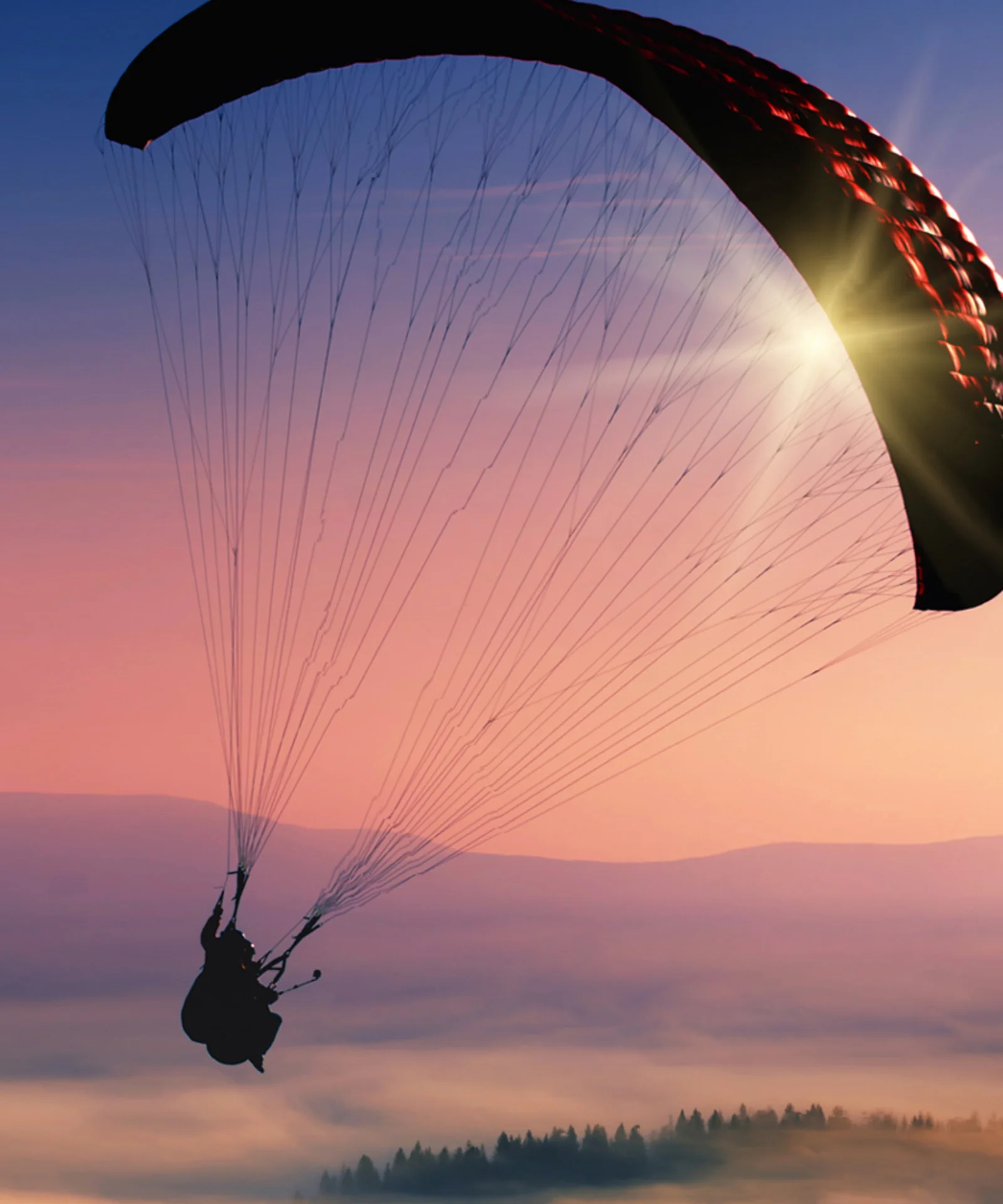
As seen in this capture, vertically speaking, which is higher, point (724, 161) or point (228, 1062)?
point (724, 161)

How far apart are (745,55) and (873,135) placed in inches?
57.1

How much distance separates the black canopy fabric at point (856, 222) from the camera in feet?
38.0

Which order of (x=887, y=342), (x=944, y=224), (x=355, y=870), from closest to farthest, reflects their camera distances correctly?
(x=887, y=342) < (x=944, y=224) < (x=355, y=870)

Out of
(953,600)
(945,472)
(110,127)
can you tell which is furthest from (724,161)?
(110,127)

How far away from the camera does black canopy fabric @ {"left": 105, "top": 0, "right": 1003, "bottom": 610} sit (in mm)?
11586

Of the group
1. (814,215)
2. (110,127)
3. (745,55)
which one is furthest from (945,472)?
(110,127)

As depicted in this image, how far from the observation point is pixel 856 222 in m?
11.7

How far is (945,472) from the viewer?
38.4ft

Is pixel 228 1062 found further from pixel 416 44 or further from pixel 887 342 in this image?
pixel 416 44

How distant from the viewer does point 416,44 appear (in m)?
13.8

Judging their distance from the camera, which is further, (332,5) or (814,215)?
(332,5)

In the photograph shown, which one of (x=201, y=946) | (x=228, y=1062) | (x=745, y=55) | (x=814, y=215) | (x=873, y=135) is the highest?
(x=745, y=55)

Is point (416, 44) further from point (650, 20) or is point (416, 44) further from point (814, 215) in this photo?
point (814, 215)

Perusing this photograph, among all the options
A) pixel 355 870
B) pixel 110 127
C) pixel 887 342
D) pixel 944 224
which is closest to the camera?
pixel 887 342
